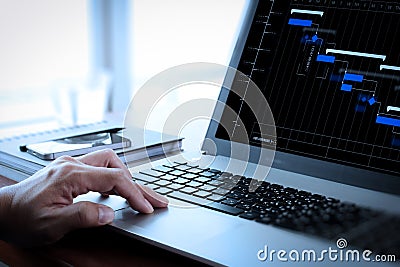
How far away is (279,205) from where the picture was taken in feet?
2.37

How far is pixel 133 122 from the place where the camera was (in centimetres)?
114

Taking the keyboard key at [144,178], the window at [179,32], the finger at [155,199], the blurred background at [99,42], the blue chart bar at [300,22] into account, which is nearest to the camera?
the finger at [155,199]

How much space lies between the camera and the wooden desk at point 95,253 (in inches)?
24.6

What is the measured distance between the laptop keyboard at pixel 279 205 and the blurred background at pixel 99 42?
1257mm

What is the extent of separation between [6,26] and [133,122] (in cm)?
135

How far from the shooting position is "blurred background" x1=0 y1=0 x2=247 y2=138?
216 cm

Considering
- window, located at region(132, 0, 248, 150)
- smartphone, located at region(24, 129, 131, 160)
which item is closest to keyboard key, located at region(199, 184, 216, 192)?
smartphone, located at region(24, 129, 131, 160)

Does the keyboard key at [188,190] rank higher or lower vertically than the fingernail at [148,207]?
higher

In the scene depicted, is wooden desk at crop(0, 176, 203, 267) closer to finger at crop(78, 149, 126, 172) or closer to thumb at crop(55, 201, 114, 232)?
thumb at crop(55, 201, 114, 232)

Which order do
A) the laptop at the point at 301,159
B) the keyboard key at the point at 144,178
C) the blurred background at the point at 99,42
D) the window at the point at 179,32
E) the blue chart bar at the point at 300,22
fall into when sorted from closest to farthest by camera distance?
1. the laptop at the point at 301,159
2. the keyboard key at the point at 144,178
3. the blue chart bar at the point at 300,22
4. the window at the point at 179,32
5. the blurred background at the point at 99,42

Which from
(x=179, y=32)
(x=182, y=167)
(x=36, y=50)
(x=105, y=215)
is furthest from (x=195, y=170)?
(x=36, y=50)

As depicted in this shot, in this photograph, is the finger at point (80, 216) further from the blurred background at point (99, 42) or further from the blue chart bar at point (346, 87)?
the blurred background at point (99, 42)

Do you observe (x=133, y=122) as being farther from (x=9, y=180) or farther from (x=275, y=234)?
(x=275, y=234)

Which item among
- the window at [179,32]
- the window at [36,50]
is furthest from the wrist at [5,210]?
the window at [36,50]
